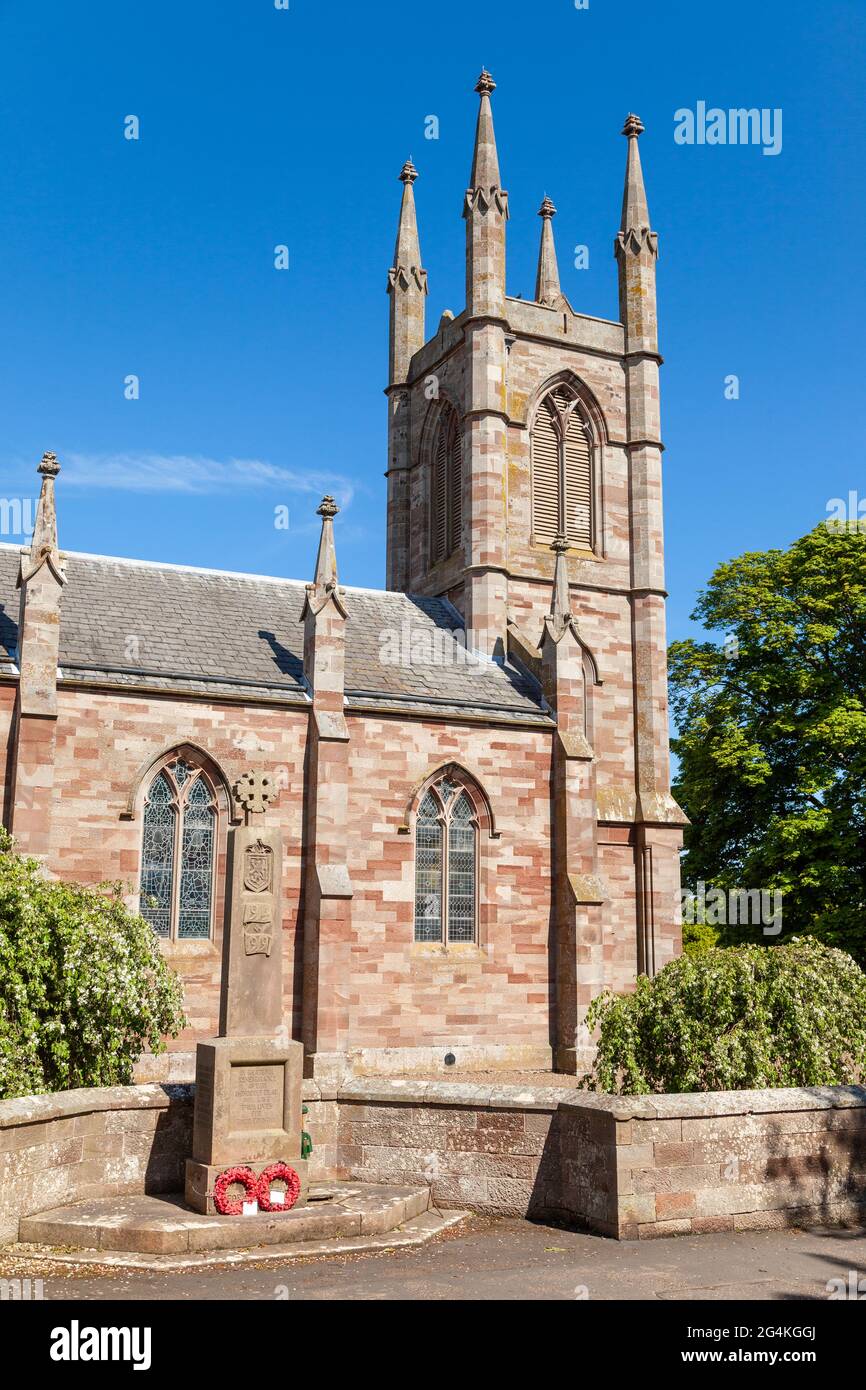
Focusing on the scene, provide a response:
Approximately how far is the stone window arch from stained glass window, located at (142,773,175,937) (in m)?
Result: 5.21

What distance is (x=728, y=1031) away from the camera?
14.3 metres

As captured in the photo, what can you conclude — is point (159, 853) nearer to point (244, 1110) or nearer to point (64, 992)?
point (64, 992)

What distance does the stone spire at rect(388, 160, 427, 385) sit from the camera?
36.3m

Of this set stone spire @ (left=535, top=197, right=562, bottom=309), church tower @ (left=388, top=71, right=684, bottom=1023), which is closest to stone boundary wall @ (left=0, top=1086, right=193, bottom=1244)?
church tower @ (left=388, top=71, right=684, bottom=1023)

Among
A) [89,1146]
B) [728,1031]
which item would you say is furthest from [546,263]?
[89,1146]

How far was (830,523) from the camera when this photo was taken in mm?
33562

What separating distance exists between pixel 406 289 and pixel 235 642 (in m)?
17.0

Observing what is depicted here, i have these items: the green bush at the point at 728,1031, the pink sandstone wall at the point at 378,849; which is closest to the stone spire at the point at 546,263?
the pink sandstone wall at the point at 378,849

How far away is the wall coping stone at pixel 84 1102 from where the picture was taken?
32.6 feet

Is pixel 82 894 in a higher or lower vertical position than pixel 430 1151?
higher

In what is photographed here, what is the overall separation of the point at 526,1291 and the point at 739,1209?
271 cm

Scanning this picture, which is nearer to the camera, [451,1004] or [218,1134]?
[218,1134]
